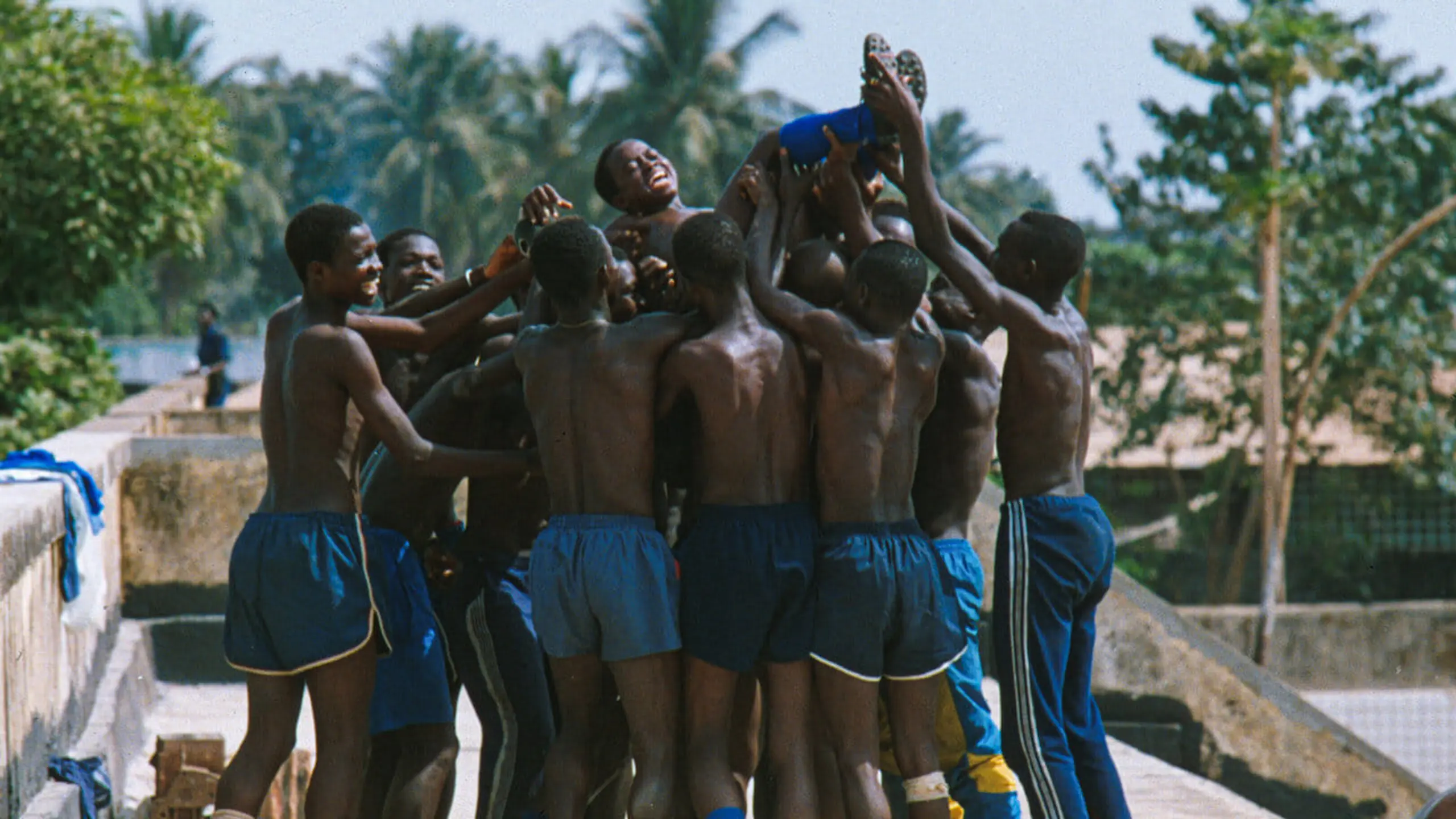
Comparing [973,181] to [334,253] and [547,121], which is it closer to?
[547,121]

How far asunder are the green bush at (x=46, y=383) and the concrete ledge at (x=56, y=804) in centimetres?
756

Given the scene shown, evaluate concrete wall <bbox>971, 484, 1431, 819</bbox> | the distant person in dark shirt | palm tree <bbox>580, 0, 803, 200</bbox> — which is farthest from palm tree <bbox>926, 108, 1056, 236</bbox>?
concrete wall <bbox>971, 484, 1431, 819</bbox>

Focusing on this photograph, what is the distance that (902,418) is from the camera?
474 centimetres

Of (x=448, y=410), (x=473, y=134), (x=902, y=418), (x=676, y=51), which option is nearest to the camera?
(x=902, y=418)

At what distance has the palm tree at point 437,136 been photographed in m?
42.3

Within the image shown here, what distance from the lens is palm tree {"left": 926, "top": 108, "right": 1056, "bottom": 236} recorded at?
4622 centimetres

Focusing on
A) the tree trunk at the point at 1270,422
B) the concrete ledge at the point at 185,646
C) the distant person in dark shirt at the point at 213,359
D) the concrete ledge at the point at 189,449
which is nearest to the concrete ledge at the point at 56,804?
the concrete ledge at the point at 185,646

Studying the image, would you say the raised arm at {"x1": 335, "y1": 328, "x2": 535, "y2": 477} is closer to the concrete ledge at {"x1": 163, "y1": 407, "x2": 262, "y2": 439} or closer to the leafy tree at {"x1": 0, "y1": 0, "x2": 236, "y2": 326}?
the concrete ledge at {"x1": 163, "y1": 407, "x2": 262, "y2": 439}

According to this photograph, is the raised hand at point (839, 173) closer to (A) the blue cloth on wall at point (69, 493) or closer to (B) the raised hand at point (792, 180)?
(B) the raised hand at point (792, 180)

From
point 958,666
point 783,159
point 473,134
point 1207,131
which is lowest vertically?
point 958,666

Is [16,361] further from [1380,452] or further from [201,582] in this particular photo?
[1380,452]

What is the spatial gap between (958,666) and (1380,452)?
13378mm

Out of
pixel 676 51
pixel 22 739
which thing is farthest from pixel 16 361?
pixel 676 51

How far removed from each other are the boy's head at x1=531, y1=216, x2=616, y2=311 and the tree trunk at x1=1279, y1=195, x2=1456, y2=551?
11.2 m
